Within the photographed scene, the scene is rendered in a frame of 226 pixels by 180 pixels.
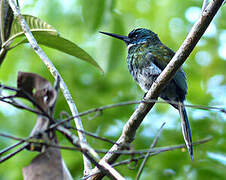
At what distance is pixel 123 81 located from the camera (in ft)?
13.8

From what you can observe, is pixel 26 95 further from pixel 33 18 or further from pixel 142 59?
pixel 142 59

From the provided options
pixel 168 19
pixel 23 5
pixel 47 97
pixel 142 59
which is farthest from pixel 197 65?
pixel 47 97

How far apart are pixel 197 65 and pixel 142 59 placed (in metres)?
1.54

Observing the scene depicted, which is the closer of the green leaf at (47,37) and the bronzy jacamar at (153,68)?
the green leaf at (47,37)

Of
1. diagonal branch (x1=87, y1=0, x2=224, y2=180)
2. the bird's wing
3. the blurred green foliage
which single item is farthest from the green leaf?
the bird's wing

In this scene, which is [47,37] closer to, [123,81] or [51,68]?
[51,68]

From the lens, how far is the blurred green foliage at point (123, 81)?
3199 millimetres

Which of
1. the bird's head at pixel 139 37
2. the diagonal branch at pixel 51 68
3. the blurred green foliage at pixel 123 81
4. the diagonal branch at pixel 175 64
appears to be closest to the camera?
the diagonal branch at pixel 51 68

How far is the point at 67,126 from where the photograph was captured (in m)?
1.01

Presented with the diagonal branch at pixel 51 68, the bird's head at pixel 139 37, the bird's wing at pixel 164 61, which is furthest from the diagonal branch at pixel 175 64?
the bird's head at pixel 139 37

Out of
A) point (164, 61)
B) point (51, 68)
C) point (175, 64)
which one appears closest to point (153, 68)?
point (164, 61)

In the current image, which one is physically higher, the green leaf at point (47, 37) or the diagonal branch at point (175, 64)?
the green leaf at point (47, 37)

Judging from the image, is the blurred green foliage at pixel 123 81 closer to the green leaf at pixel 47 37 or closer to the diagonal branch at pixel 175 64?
the green leaf at pixel 47 37

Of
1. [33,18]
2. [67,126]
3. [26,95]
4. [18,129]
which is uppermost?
[33,18]
